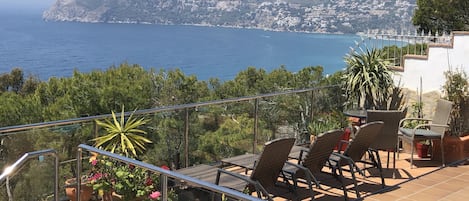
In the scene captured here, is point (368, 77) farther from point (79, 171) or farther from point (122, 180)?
point (79, 171)

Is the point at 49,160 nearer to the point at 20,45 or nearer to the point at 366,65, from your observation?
the point at 366,65

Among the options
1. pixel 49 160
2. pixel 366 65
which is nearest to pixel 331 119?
pixel 366 65

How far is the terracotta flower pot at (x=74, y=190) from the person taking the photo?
4.48 m

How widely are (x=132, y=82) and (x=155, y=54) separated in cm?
7058

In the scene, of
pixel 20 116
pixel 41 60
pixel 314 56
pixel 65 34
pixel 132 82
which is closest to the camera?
pixel 20 116

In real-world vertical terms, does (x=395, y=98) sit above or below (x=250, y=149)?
above

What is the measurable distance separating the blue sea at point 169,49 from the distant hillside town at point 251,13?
263 centimetres

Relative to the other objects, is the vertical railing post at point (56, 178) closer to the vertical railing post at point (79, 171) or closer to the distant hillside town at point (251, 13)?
the vertical railing post at point (79, 171)

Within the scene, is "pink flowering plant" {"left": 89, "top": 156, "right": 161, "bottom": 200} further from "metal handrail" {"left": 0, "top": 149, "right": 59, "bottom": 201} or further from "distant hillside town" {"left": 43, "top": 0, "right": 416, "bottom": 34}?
"distant hillside town" {"left": 43, "top": 0, "right": 416, "bottom": 34}

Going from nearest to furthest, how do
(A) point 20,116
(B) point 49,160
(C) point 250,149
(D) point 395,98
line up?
(B) point 49,160, (C) point 250,149, (D) point 395,98, (A) point 20,116

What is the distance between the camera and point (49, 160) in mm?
3885

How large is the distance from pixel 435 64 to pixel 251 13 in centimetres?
9322

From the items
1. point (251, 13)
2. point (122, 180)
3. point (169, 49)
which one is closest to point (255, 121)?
point (122, 180)

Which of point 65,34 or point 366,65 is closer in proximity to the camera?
point 366,65
